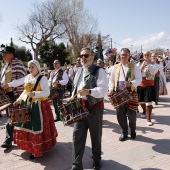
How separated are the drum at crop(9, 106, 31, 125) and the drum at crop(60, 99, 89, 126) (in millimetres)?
943

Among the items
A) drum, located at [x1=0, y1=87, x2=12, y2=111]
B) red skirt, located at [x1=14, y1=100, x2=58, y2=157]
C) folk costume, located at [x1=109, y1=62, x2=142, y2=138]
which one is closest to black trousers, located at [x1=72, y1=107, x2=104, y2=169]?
red skirt, located at [x1=14, y1=100, x2=58, y2=157]

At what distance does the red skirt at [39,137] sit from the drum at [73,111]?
93 centimetres

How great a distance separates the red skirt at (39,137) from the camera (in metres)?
3.83

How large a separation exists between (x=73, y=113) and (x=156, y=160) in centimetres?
173

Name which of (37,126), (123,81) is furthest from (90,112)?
(123,81)

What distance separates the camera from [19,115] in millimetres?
3725

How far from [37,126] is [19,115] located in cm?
38

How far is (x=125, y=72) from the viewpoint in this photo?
14.9 ft

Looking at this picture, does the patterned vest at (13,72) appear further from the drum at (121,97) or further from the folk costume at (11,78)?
the drum at (121,97)

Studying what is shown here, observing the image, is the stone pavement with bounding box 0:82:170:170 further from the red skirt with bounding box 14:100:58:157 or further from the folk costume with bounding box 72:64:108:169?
the folk costume with bounding box 72:64:108:169

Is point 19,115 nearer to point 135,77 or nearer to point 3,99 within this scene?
point 3,99

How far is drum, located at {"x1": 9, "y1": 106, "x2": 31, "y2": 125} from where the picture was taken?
12.1 ft

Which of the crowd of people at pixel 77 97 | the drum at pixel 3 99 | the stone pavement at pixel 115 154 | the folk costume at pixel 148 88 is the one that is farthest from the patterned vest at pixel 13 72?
the folk costume at pixel 148 88

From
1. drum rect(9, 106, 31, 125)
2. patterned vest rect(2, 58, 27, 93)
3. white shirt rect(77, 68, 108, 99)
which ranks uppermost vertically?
patterned vest rect(2, 58, 27, 93)
